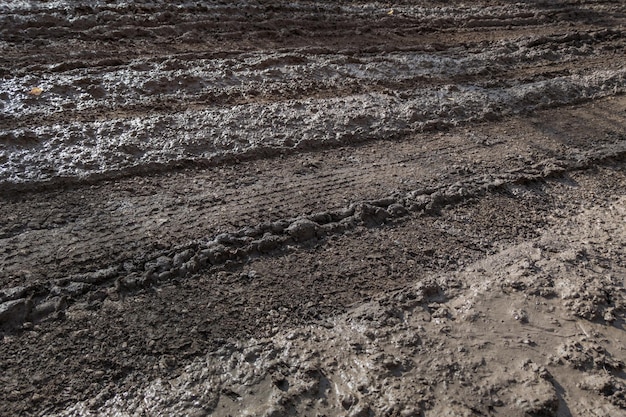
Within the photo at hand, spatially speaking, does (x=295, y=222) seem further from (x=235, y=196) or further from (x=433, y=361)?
(x=433, y=361)

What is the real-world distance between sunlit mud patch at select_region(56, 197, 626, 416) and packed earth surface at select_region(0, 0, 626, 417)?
0.01 metres

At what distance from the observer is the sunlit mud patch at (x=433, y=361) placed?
232 cm

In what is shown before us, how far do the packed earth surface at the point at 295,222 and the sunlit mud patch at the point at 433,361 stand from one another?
0.4 inches

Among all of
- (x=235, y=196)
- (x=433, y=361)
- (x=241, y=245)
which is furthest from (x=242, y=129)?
(x=433, y=361)

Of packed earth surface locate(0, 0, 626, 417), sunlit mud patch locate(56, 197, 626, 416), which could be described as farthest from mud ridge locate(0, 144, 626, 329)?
sunlit mud patch locate(56, 197, 626, 416)

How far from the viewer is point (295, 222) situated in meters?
3.27

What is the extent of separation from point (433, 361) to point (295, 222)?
122 cm

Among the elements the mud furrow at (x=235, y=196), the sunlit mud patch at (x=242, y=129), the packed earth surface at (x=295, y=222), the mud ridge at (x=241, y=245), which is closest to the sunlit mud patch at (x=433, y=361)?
the packed earth surface at (x=295, y=222)

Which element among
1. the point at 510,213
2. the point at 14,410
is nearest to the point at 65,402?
the point at 14,410

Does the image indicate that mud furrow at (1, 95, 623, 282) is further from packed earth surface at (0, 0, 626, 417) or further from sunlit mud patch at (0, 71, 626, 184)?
sunlit mud patch at (0, 71, 626, 184)

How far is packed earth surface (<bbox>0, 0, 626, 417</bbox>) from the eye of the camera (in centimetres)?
242

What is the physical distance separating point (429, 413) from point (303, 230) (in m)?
1.33

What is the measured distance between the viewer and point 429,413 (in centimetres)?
230

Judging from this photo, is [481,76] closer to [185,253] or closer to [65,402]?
[185,253]
